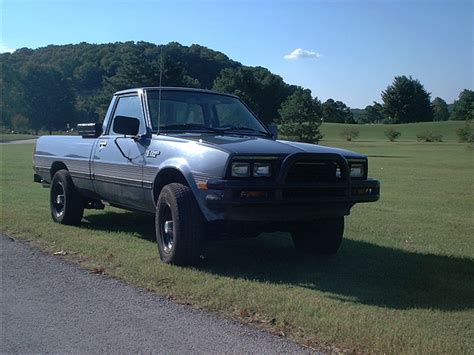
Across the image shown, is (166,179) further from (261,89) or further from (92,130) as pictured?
(261,89)

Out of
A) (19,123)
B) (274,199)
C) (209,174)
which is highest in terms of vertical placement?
(19,123)

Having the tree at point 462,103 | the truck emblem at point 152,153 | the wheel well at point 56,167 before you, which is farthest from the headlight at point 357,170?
the tree at point 462,103

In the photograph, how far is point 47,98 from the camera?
312 feet

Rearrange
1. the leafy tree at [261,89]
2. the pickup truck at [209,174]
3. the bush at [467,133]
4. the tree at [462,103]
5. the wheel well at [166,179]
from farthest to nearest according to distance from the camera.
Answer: the tree at [462,103], the leafy tree at [261,89], the bush at [467,133], the wheel well at [166,179], the pickup truck at [209,174]

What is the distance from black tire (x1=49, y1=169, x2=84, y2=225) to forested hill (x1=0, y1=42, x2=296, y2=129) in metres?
16.7

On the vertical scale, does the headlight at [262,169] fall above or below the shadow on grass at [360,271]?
above

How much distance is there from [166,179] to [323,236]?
81.8 inches

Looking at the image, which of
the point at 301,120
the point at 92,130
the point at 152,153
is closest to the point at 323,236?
the point at 152,153

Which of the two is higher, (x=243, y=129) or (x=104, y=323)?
(x=243, y=129)

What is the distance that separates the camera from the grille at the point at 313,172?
5734mm

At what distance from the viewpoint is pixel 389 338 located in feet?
13.4

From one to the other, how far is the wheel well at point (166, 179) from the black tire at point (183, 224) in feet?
0.46

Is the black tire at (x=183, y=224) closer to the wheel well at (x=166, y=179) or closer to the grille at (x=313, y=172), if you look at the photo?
the wheel well at (x=166, y=179)

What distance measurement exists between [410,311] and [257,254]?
2595 mm
